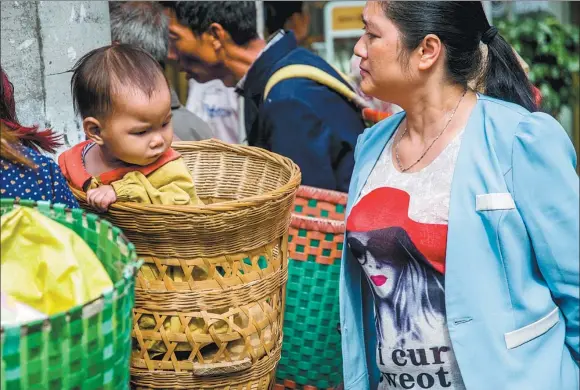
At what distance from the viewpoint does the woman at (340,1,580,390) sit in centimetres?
216

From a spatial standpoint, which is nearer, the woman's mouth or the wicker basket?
the woman's mouth

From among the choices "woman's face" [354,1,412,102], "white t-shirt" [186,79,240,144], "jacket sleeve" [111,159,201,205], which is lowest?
"white t-shirt" [186,79,240,144]

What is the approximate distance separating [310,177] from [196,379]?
4.50ft

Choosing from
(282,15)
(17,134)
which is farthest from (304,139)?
(17,134)

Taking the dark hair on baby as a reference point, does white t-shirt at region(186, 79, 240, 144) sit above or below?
below

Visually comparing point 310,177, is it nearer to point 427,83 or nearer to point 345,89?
point 345,89

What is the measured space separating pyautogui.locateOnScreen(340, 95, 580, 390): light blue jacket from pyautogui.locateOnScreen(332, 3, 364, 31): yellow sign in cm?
426

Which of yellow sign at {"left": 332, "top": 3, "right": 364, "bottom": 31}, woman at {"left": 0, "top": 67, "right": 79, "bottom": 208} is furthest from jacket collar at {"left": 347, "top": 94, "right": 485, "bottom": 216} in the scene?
yellow sign at {"left": 332, "top": 3, "right": 364, "bottom": 31}

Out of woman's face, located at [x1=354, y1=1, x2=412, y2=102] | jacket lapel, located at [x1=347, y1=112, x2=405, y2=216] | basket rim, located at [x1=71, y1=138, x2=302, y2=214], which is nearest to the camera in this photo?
basket rim, located at [x1=71, y1=138, x2=302, y2=214]

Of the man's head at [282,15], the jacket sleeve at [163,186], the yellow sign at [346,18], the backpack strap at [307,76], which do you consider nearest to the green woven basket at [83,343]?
the jacket sleeve at [163,186]

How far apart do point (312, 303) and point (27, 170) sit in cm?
125

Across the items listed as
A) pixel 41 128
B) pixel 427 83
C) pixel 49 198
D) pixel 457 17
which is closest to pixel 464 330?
pixel 427 83

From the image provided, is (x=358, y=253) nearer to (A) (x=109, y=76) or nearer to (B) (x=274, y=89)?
(A) (x=109, y=76)

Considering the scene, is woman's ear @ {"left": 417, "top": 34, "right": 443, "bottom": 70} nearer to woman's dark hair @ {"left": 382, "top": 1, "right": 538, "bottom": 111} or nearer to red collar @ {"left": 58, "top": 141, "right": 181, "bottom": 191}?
woman's dark hair @ {"left": 382, "top": 1, "right": 538, "bottom": 111}
